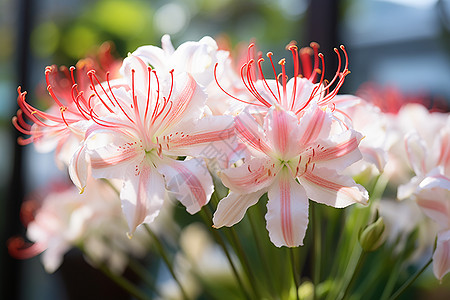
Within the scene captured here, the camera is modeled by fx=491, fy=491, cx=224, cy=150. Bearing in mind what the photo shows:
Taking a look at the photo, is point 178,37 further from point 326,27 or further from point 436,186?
point 436,186

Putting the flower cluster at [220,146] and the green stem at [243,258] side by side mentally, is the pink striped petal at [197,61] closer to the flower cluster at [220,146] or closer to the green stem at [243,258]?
the flower cluster at [220,146]

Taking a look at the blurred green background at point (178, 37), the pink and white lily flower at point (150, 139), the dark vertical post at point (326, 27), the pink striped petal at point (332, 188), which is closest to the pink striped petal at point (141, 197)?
the pink and white lily flower at point (150, 139)

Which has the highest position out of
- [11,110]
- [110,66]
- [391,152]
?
[110,66]

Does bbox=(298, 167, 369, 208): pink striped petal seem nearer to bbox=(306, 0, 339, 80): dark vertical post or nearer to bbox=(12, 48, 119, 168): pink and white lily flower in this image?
bbox=(12, 48, 119, 168): pink and white lily flower

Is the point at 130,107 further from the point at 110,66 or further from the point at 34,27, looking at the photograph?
the point at 34,27

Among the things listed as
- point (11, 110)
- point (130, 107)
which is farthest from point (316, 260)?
point (11, 110)

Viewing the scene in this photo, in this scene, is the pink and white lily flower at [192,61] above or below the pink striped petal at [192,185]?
above

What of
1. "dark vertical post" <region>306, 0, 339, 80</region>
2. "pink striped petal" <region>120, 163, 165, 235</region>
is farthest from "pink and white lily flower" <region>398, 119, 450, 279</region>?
"dark vertical post" <region>306, 0, 339, 80</region>
